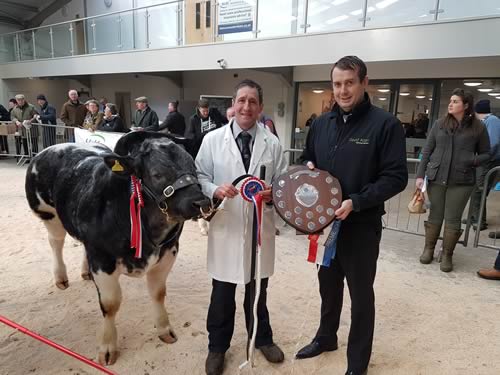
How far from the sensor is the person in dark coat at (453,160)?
3.90 m

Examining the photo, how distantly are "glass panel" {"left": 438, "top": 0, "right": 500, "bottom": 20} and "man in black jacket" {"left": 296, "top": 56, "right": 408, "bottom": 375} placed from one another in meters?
5.90

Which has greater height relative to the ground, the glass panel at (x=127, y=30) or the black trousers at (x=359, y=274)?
the glass panel at (x=127, y=30)

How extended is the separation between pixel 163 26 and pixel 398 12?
6832 mm

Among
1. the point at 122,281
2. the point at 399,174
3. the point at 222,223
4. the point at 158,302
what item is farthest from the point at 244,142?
the point at 122,281

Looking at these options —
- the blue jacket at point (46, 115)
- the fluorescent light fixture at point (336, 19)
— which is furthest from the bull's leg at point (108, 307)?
the blue jacket at point (46, 115)

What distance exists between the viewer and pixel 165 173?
6.70 ft

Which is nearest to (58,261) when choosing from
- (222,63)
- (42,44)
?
(222,63)

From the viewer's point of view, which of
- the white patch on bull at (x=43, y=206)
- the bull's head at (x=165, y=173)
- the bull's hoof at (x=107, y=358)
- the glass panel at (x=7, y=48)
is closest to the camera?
the bull's head at (x=165, y=173)

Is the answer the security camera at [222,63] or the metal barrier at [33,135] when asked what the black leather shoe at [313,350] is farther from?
the metal barrier at [33,135]

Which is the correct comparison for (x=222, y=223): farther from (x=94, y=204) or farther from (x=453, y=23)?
(x=453, y=23)

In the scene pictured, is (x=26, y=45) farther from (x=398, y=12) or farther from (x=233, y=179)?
(x=233, y=179)

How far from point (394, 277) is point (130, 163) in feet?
10.5

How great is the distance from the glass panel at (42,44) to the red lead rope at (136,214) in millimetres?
15422

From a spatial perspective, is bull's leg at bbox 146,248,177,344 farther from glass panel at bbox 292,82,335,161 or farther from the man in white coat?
glass panel at bbox 292,82,335,161
